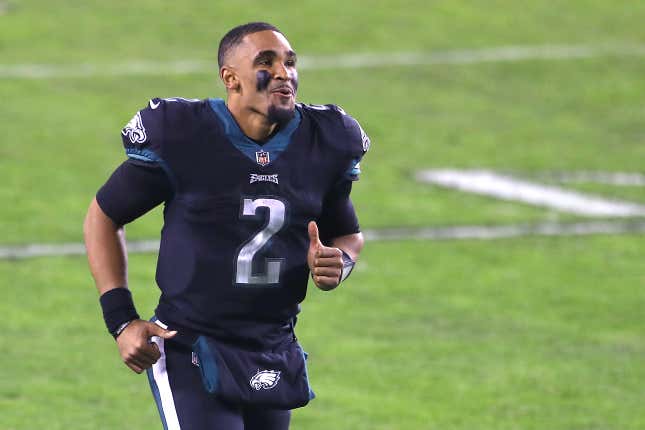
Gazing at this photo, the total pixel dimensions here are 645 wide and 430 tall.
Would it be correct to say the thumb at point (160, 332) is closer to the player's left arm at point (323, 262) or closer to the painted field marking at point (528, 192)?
the player's left arm at point (323, 262)

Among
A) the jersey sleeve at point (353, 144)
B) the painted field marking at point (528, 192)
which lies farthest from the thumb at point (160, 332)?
the painted field marking at point (528, 192)

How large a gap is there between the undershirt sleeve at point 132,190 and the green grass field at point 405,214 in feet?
12.6

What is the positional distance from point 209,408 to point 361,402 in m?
4.47

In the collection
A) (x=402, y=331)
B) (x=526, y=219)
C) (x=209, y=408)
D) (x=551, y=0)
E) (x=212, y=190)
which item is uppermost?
(x=212, y=190)

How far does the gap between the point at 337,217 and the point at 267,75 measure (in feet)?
2.28

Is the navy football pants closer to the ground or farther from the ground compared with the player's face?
closer to the ground

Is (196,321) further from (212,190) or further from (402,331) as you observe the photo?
(402,331)

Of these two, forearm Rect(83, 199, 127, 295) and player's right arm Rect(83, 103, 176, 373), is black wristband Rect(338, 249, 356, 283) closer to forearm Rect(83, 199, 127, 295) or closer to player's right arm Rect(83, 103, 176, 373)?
player's right arm Rect(83, 103, 176, 373)

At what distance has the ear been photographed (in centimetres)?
619

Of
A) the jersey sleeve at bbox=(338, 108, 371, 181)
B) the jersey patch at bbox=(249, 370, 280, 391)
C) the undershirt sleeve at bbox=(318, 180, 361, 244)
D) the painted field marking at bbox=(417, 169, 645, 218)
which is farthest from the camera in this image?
the painted field marking at bbox=(417, 169, 645, 218)

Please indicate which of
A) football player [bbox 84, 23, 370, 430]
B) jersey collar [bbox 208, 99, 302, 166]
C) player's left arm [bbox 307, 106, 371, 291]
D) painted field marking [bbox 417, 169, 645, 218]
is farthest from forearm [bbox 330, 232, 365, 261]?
painted field marking [bbox 417, 169, 645, 218]

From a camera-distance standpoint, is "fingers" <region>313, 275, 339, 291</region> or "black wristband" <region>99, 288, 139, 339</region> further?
"black wristband" <region>99, 288, 139, 339</region>

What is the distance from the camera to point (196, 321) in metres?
6.20

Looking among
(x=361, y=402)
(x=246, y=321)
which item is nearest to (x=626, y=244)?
(x=361, y=402)
